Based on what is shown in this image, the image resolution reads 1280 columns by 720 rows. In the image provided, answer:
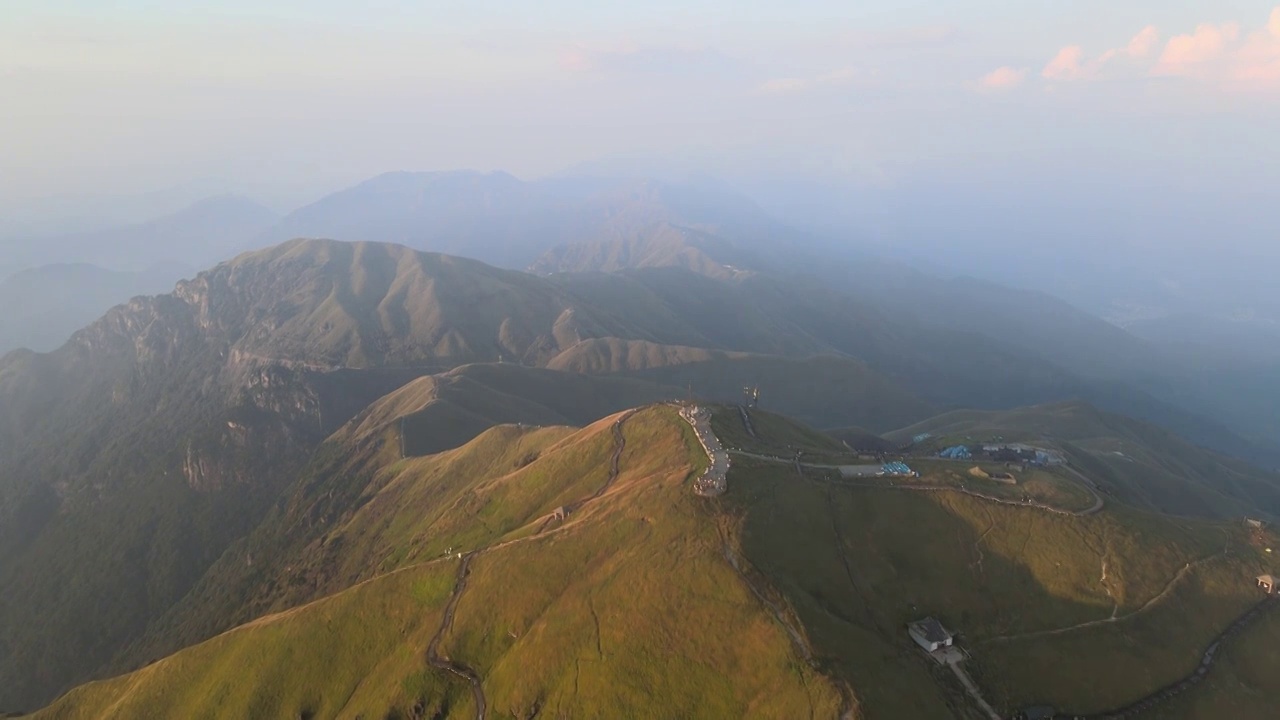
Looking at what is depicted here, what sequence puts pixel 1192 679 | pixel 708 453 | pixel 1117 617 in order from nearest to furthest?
pixel 1192 679 < pixel 1117 617 < pixel 708 453

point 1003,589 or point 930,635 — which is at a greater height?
point 930,635

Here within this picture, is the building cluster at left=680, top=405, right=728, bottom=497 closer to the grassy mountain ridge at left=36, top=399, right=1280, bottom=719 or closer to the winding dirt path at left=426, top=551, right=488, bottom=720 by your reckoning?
the grassy mountain ridge at left=36, top=399, right=1280, bottom=719

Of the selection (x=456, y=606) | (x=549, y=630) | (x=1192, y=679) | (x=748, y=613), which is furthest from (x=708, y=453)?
(x=1192, y=679)

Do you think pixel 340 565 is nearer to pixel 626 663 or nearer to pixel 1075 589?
pixel 626 663

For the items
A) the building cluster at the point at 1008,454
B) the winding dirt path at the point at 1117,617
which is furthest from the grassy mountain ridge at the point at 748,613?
the building cluster at the point at 1008,454

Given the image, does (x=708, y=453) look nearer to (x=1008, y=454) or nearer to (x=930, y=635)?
(x=930, y=635)
